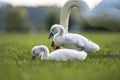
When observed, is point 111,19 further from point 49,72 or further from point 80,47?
point 49,72

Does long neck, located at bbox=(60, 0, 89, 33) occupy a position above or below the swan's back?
above

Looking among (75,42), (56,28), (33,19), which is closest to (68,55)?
(75,42)

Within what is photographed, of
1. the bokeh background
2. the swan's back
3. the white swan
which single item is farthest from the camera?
the bokeh background

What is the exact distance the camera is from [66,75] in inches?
243

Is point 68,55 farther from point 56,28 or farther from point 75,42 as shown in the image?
point 56,28

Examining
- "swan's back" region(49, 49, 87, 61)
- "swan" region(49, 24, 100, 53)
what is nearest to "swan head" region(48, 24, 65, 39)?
"swan" region(49, 24, 100, 53)

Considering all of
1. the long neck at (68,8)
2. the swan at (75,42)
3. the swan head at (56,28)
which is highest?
the long neck at (68,8)

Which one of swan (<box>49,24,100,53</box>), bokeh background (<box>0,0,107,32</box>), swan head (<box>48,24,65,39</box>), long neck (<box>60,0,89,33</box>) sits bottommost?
bokeh background (<box>0,0,107,32</box>)

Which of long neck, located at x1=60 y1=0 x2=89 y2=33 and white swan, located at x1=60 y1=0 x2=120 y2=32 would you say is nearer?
white swan, located at x1=60 y1=0 x2=120 y2=32

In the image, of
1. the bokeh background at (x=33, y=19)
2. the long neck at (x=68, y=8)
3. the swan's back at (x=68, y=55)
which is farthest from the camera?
the bokeh background at (x=33, y=19)

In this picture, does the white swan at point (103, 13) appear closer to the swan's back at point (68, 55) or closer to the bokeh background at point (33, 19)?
the swan's back at point (68, 55)

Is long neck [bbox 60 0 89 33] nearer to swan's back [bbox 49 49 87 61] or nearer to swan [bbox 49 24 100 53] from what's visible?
swan [bbox 49 24 100 53]

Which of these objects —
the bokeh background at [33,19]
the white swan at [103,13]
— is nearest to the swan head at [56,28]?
the white swan at [103,13]

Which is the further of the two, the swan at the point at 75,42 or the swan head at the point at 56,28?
the swan head at the point at 56,28
